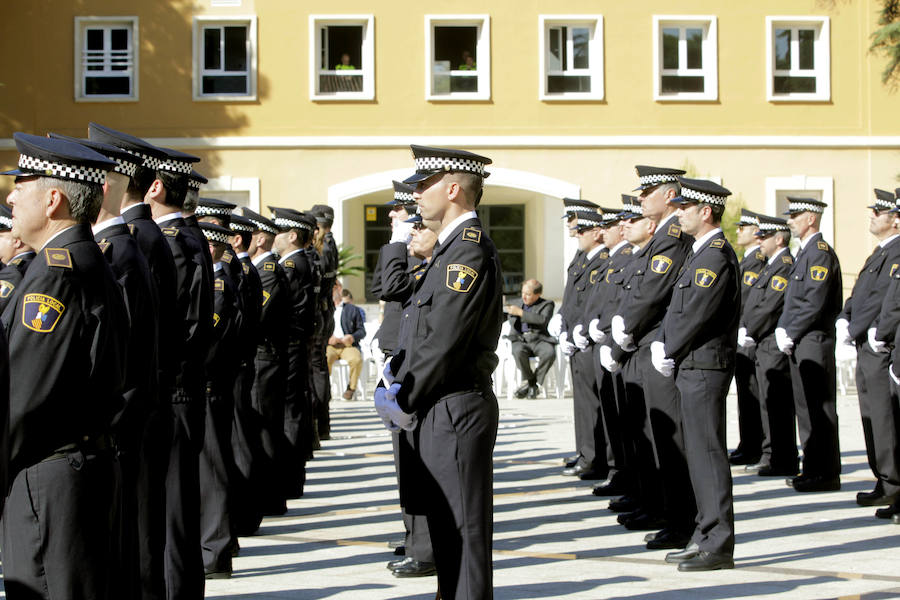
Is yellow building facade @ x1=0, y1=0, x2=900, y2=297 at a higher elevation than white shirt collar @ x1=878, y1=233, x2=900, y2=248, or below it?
higher

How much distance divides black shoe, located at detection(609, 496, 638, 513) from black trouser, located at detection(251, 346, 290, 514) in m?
2.54

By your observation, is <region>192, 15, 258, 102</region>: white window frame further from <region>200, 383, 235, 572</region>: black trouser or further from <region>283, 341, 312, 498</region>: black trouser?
<region>200, 383, 235, 572</region>: black trouser

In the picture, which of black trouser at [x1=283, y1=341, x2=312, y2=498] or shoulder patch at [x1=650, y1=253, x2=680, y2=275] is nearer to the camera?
shoulder patch at [x1=650, y1=253, x2=680, y2=275]

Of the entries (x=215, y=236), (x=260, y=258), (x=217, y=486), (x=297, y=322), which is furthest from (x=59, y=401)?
(x=297, y=322)

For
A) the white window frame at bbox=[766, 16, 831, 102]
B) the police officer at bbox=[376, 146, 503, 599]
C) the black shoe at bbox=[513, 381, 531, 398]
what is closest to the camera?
the police officer at bbox=[376, 146, 503, 599]

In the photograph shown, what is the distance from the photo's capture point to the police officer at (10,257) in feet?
24.6

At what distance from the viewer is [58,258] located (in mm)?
4305

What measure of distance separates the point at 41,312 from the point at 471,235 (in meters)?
2.06

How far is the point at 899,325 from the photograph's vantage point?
905 centimetres

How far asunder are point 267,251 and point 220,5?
1859 centimetres

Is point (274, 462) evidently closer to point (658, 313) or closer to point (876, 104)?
point (658, 313)

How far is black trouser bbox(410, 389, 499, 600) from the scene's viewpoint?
5.41 metres

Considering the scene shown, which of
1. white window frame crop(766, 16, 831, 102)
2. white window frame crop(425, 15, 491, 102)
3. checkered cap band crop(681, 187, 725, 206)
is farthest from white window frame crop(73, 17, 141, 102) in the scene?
checkered cap band crop(681, 187, 725, 206)

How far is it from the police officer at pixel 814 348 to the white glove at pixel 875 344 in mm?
1140
